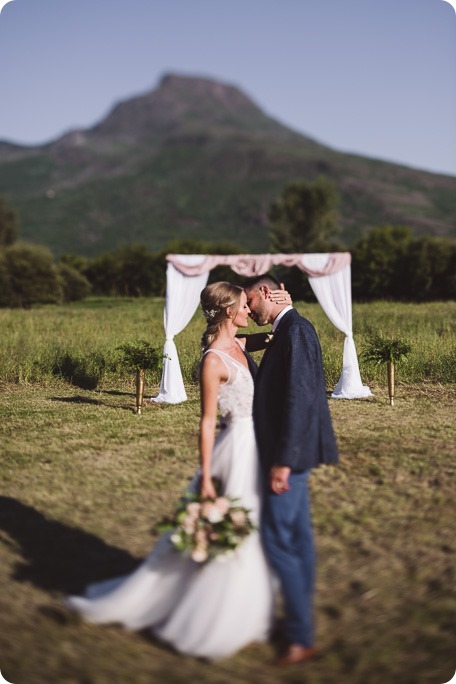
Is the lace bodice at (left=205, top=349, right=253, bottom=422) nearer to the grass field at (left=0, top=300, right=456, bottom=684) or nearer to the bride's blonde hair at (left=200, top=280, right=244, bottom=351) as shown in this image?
the bride's blonde hair at (left=200, top=280, right=244, bottom=351)

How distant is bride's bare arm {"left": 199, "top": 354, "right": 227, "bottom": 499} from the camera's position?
380cm

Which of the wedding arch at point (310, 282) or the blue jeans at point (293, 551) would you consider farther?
the wedding arch at point (310, 282)

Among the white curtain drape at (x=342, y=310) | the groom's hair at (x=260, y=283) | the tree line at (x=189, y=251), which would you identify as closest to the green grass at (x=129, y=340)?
the white curtain drape at (x=342, y=310)

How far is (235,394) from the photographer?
4.02 m

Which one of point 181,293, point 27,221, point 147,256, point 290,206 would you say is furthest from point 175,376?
point 27,221

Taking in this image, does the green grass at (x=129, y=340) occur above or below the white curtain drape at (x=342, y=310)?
below

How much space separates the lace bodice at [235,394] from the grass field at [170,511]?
1.21 meters

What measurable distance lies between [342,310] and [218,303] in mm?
10069

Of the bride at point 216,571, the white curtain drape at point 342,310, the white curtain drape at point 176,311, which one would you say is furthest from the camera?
the white curtain drape at point 342,310

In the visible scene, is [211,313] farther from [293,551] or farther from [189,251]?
[189,251]

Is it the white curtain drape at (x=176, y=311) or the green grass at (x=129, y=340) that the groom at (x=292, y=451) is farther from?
the green grass at (x=129, y=340)

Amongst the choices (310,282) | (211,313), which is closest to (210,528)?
(211,313)

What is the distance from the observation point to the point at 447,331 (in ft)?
67.5

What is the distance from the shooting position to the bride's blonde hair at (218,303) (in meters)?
3.99
